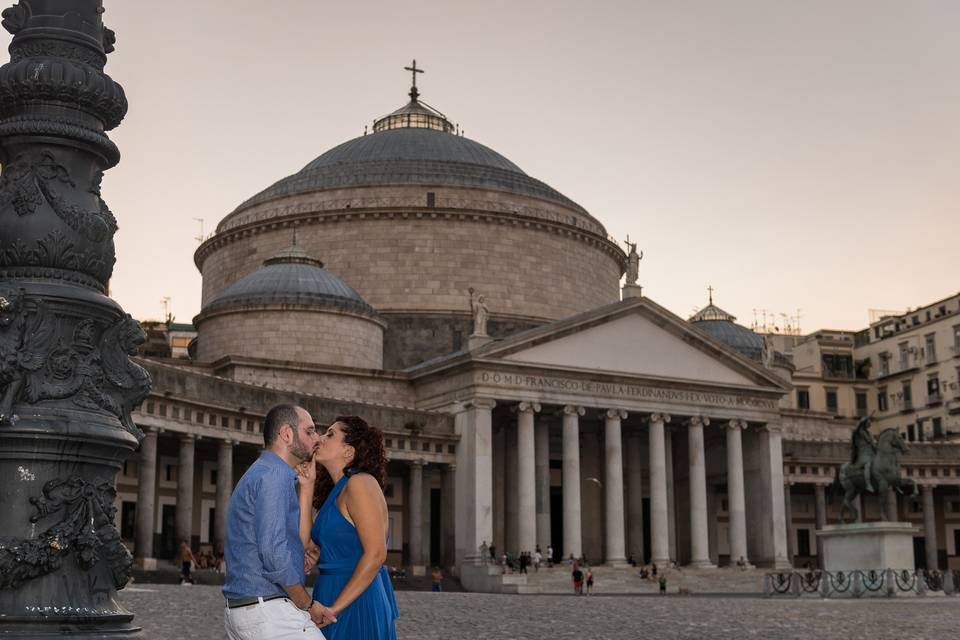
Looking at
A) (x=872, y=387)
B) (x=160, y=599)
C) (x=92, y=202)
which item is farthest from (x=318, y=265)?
(x=92, y=202)

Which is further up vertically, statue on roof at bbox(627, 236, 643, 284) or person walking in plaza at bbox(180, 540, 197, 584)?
statue on roof at bbox(627, 236, 643, 284)

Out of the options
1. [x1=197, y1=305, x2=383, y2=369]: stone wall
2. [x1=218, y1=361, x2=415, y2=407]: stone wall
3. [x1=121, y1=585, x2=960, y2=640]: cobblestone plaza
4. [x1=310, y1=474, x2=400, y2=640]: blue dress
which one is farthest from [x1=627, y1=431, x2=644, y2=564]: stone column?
[x1=310, y1=474, x2=400, y2=640]: blue dress

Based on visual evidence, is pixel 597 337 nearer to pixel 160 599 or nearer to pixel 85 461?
pixel 160 599

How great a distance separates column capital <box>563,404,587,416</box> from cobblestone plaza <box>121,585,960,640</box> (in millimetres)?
21043

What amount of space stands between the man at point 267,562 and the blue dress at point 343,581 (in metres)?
0.36

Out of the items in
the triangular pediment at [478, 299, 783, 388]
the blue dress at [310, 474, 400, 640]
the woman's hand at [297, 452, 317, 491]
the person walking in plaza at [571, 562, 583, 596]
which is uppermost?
the triangular pediment at [478, 299, 783, 388]

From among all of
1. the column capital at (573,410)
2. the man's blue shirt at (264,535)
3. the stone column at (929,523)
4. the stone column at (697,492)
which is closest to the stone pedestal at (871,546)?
the column capital at (573,410)

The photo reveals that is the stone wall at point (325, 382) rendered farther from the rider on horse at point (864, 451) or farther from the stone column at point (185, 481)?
the rider on horse at point (864, 451)

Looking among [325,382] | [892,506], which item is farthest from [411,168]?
[892,506]

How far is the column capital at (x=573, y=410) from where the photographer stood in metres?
52.4

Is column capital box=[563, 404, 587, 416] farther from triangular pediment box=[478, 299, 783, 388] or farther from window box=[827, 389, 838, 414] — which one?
window box=[827, 389, 838, 414]

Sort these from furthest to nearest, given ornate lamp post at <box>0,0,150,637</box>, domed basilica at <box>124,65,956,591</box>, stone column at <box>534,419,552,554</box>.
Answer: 1. stone column at <box>534,419,552,554</box>
2. domed basilica at <box>124,65,956,591</box>
3. ornate lamp post at <box>0,0,150,637</box>

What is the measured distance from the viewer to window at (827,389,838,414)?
276 ft

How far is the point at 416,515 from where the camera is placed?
1994 inches
